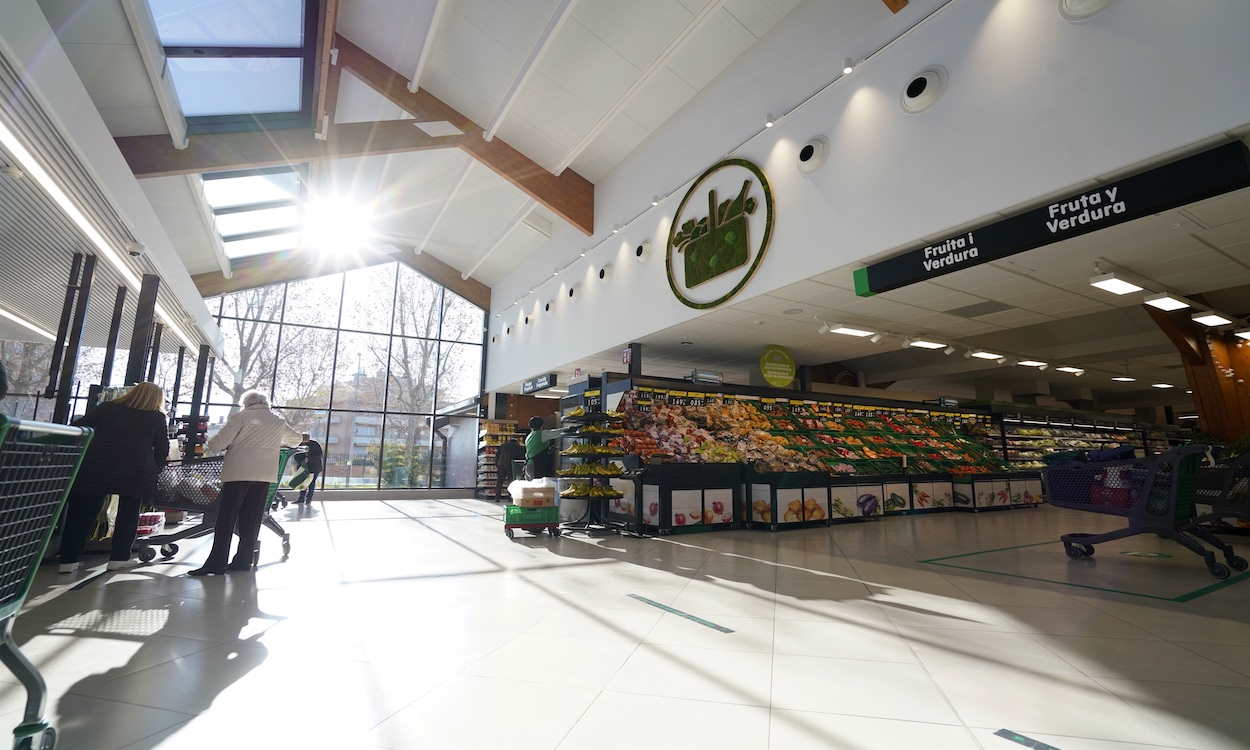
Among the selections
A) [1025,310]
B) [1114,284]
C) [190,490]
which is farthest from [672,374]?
[190,490]

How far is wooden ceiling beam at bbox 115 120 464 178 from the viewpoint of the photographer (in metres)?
6.68

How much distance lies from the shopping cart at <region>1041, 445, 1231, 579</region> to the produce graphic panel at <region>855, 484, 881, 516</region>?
10.2 ft

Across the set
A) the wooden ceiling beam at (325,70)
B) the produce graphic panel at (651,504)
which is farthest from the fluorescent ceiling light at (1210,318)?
the wooden ceiling beam at (325,70)

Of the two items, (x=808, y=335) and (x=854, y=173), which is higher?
(x=854, y=173)

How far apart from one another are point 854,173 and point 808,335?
3035 millimetres

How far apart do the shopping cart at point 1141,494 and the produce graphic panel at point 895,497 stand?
11.6 feet

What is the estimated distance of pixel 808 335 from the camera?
8008 mm

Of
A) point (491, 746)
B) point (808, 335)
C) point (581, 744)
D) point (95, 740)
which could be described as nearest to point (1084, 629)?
point (581, 744)

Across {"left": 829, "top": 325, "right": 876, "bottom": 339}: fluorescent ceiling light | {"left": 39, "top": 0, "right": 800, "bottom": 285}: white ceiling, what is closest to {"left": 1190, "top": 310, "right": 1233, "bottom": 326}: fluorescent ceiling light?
{"left": 829, "top": 325, "right": 876, "bottom": 339}: fluorescent ceiling light

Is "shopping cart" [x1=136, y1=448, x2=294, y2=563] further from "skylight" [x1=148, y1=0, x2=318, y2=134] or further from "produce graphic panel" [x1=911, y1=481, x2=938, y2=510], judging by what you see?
"produce graphic panel" [x1=911, y1=481, x2=938, y2=510]

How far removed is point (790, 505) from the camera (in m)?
7.02

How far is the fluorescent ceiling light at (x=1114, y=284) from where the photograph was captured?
16.2 feet

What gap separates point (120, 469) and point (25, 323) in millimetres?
7748

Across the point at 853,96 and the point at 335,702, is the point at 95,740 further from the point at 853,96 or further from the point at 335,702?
the point at 853,96
